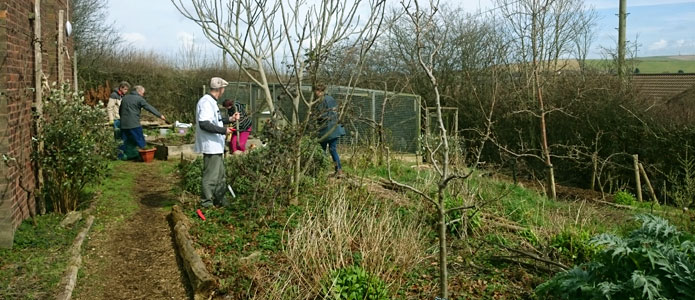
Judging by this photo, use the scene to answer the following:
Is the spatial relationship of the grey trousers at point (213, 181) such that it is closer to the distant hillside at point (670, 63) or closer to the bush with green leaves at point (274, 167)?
the bush with green leaves at point (274, 167)

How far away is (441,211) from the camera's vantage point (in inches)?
168

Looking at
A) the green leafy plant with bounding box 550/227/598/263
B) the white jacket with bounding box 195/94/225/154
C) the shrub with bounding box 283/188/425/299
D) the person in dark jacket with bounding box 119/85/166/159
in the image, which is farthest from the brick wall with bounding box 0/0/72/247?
the green leafy plant with bounding box 550/227/598/263

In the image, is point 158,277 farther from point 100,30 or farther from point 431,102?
point 100,30

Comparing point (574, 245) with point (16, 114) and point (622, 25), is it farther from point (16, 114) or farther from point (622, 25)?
point (622, 25)

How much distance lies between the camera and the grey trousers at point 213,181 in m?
8.32

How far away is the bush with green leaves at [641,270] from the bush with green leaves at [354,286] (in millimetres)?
1224

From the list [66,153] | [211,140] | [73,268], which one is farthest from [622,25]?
[73,268]

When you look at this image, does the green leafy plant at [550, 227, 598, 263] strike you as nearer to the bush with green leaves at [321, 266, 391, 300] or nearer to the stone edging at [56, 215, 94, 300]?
the bush with green leaves at [321, 266, 391, 300]

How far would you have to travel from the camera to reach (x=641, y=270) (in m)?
4.18

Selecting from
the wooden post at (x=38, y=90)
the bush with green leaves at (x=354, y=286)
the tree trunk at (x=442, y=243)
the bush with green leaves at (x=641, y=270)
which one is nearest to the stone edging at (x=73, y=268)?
the wooden post at (x=38, y=90)

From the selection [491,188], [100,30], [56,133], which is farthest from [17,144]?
[100,30]

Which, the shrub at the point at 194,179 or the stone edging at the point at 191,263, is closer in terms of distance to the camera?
the stone edging at the point at 191,263

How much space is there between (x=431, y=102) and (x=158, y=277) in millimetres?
15913

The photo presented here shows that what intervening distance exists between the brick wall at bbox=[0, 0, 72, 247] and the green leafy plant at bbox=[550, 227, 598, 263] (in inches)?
226
